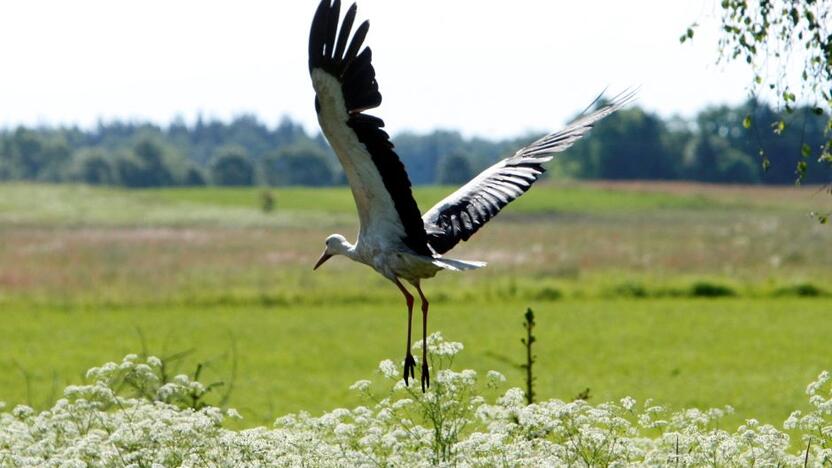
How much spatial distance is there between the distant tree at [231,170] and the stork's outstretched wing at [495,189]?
452ft

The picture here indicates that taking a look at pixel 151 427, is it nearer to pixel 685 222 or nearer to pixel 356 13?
pixel 356 13

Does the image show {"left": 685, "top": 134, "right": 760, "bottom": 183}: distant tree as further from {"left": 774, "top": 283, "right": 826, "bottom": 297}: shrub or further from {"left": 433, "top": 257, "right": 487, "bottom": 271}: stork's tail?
{"left": 433, "top": 257, "right": 487, "bottom": 271}: stork's tail

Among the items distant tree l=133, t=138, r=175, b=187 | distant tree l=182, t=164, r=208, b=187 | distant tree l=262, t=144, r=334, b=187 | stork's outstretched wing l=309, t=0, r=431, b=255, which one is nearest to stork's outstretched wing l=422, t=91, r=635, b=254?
stork's outstretched wing l=309, t=0, r=431, b=255

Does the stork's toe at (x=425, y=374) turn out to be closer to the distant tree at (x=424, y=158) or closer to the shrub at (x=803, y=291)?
the shrub at (x=803, y=291)

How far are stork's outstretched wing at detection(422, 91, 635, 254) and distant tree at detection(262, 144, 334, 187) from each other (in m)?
133

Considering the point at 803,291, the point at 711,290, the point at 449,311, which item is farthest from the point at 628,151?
the point at 449,311

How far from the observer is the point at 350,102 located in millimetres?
6418

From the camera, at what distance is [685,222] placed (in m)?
62.6

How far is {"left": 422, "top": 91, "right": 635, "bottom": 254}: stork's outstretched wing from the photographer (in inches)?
306

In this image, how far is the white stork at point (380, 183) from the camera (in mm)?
6355

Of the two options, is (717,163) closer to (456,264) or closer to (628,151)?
(628,151)

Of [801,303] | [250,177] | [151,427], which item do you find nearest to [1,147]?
[250,177]

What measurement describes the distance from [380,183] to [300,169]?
5488 inches

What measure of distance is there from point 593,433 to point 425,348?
1.01 metres
